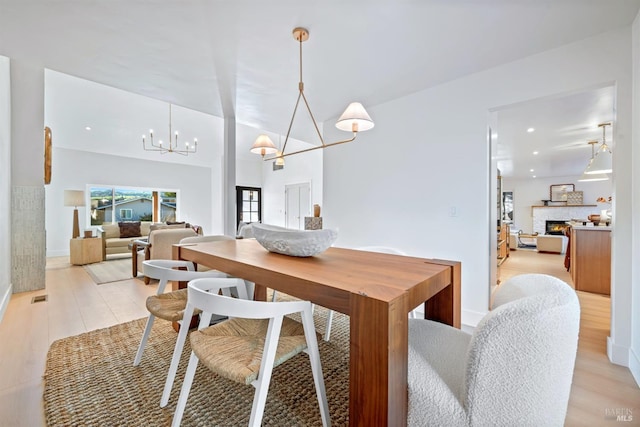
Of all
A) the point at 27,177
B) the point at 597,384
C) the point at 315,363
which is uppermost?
the point at 27,177

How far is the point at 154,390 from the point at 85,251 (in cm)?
494

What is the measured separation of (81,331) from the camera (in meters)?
2.20

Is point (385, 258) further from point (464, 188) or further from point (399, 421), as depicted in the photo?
point (464, 188)

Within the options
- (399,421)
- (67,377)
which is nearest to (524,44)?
(399,421)

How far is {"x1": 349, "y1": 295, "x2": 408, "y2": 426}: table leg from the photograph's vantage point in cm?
82

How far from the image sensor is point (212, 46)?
2135 millimetres

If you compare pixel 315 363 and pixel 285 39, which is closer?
pixel 315 363

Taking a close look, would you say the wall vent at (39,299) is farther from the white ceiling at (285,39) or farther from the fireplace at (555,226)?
the fireplace at (555,226)

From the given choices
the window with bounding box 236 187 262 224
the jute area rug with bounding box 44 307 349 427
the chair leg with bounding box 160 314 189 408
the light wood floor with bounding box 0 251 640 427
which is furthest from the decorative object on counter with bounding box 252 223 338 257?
the window with bounding box 236 187 262 224

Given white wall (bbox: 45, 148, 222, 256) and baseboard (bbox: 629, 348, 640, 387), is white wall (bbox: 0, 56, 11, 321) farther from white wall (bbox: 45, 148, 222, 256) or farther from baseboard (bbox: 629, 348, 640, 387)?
baseboard (bbox: 629, 348, 640, 387)

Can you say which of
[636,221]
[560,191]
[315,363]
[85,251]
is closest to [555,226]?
[560,191]

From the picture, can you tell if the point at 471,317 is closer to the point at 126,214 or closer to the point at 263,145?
the point at 263,145

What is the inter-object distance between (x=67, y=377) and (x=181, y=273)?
0.94 meters

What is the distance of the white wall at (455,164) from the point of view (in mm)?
1892
